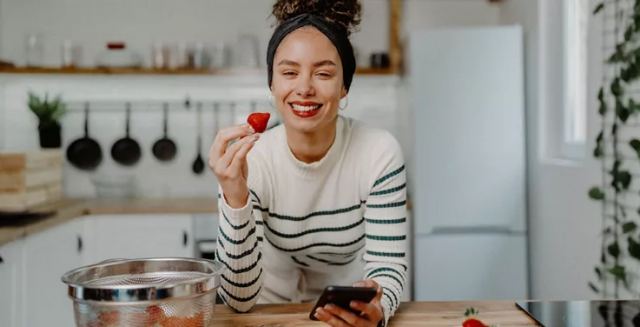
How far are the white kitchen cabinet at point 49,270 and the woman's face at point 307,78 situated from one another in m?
1.44

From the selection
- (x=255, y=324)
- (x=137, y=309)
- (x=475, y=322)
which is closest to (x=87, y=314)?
(x=137, y=309)

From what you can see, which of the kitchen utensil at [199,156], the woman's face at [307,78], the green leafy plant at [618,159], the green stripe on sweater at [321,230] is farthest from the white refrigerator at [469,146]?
the woman's face at [307,78]

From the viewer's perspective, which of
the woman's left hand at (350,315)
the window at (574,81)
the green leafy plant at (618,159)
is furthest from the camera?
the window at (574,81)

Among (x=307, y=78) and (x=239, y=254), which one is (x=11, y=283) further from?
(x=307, y=78)

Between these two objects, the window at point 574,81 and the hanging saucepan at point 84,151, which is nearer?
the window at point 574,81

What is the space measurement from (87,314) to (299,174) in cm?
64

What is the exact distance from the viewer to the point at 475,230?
119 inches

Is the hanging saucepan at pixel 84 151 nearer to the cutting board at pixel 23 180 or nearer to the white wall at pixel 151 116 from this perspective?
the white wall at pixel 151 116

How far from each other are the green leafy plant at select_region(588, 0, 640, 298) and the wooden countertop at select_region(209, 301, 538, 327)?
1.09 m

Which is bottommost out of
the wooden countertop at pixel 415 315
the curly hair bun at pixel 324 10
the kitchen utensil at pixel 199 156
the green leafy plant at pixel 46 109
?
the wooden countertop at pixel 415 315

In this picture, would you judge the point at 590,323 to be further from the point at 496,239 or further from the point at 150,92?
the point at 150,92

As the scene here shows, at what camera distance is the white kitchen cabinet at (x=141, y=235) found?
9.87 ft

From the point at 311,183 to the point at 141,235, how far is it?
71.3 inches

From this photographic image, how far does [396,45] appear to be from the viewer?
342 cm
